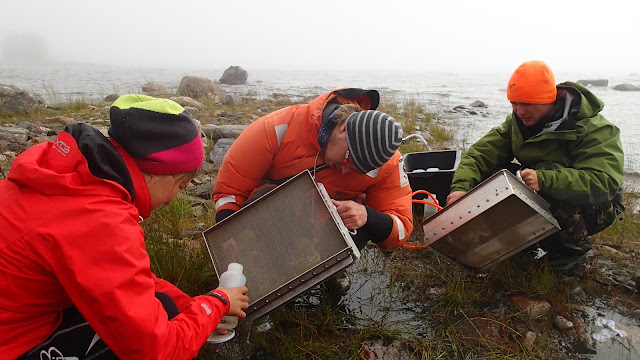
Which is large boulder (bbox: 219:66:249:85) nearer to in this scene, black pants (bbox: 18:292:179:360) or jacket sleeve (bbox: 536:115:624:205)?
jacket sleeve (bbox: 536:115:624:205)

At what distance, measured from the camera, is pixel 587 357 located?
2.55m

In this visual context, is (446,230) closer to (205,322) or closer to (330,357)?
(330,357)

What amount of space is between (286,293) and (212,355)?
0.58 meters

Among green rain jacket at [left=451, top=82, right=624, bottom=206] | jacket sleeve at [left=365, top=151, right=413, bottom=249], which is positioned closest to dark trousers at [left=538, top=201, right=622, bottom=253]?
green rain jacket at [left=451, top=82, right=624, bottom=206]

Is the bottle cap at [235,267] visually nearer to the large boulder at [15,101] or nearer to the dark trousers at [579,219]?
the dark trousers at [579,219]

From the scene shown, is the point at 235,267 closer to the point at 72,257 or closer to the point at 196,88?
the point at 72,257

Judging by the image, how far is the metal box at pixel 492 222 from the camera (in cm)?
255

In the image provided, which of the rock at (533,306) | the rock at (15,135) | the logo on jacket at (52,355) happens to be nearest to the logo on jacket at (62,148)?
the logo on jacket at (52,355)

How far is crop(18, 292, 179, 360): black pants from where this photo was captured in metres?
1.66

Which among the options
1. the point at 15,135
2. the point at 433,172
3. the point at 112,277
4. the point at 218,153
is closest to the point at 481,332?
the point at 433,172

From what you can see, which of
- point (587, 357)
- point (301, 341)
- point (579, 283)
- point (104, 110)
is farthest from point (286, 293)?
point (104, 110)

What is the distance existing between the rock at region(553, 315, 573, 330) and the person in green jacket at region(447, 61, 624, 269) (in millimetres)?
592

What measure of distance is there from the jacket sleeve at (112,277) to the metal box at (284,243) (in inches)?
28.0

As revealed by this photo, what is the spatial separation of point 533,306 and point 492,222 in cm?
74
